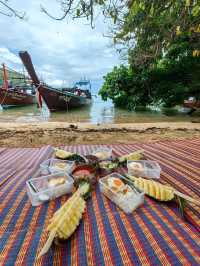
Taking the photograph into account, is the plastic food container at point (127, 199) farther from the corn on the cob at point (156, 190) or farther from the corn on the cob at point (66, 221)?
the corn on the cob at point (66, 221)

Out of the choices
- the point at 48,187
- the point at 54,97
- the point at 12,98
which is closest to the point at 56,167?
the point at 48,187

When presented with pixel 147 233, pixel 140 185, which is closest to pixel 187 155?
pixel 140 185

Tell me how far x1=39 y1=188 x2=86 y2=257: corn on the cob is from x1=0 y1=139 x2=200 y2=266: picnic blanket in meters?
0.05

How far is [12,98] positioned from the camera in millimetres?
18141

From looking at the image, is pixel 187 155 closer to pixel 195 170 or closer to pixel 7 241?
pixel 195 170

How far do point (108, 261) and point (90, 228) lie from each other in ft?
0.84

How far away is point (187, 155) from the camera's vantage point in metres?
2.44

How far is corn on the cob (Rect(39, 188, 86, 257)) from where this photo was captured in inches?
36.5

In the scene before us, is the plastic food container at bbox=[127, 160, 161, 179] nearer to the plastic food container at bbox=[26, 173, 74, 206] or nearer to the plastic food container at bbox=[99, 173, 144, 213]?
the plastic food container at bbox=[99, 173, 144, 213]

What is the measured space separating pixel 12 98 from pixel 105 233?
64.6ft

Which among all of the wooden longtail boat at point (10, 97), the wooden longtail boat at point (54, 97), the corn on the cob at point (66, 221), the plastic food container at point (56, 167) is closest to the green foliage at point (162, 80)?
the wooden longtail boat at point (54, 97)

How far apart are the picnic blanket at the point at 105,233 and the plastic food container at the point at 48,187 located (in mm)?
48


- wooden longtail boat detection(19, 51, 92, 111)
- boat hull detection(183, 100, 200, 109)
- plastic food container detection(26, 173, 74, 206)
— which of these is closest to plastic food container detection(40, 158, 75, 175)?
plastic food container detection(26, 173, 74, 206)

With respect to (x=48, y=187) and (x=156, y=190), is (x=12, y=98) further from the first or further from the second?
(x=156, y=190)
